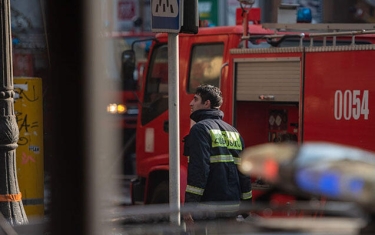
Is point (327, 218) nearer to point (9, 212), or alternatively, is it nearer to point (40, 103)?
point (9, 212)

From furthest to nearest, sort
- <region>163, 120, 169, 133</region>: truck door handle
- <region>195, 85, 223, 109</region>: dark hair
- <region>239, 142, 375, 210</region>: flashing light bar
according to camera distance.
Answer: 1. <region>163, 120, 169, 133</region>: truck door handle
2. <region>195, 85, 223, 109</region>: dark hair
3. <region>239, 142, 375, 210</region>: flashing light bar

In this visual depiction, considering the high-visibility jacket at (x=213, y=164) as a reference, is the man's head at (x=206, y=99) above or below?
above

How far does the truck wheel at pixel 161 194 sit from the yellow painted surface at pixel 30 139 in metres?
1.46

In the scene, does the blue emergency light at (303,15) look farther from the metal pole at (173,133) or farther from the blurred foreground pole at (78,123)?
the blurred foreground pole at (78,123)

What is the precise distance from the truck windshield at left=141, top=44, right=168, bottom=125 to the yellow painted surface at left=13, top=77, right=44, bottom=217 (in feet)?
5.27

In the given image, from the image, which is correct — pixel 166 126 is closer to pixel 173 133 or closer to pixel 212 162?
pixel 212 162

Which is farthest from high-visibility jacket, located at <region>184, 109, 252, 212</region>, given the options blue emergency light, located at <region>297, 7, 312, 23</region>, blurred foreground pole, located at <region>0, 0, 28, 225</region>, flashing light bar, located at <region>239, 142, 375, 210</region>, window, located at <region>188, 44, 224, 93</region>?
flashing light bar, located at <region>239, 142, 375, 210</region>

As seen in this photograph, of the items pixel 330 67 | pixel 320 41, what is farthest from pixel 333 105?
pixel 320 41

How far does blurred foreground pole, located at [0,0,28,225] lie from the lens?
23.7 ft

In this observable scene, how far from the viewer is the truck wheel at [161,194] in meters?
9.42

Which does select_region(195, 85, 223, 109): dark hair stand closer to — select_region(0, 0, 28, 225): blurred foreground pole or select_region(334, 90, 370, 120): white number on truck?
select_region(334, 90, 370, 120): white number on truck

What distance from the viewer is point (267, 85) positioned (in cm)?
869

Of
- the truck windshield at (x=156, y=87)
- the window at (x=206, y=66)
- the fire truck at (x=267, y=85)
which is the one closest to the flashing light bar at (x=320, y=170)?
the fire truck at (x=267, y=85)

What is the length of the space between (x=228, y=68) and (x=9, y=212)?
2757mm
